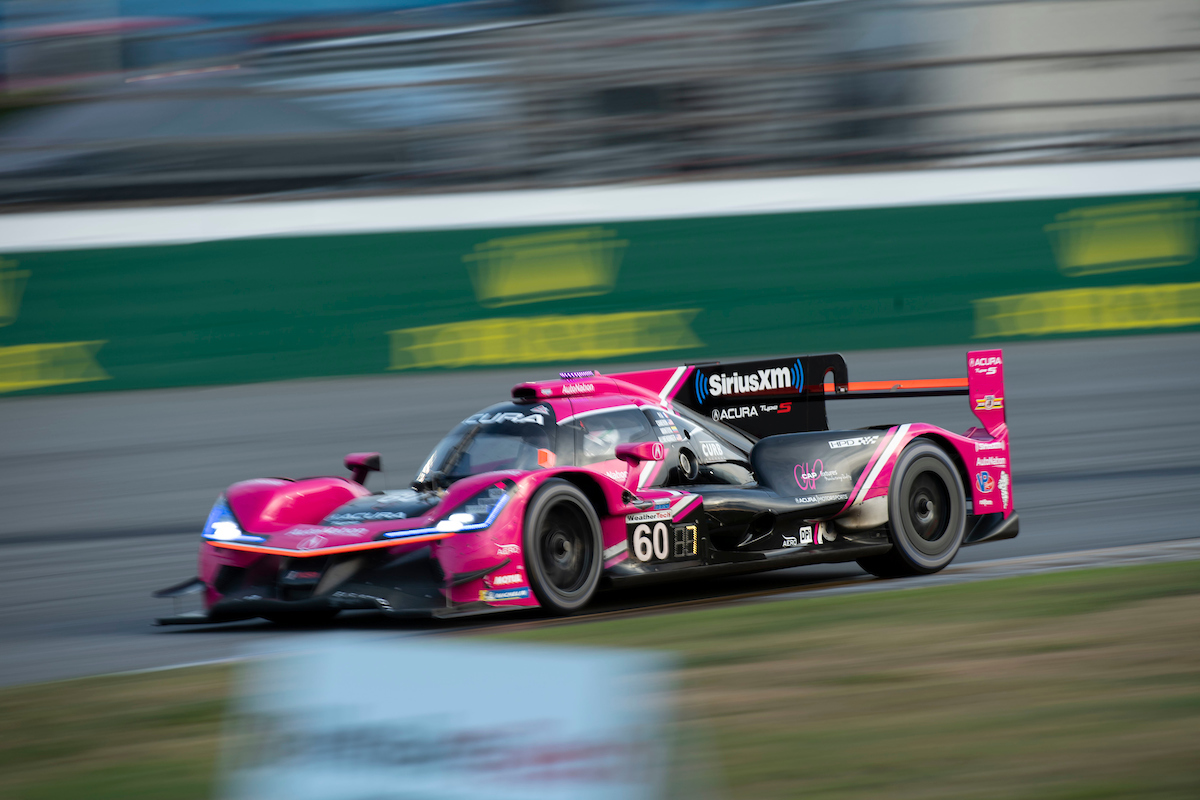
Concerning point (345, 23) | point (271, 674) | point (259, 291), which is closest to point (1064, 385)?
point (259, 291)

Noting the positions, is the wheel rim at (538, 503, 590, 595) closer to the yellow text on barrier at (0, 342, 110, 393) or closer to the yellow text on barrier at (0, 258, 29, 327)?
the yellow text on barrier at (0, 342, 110, 393)

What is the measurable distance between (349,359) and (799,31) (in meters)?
9.07

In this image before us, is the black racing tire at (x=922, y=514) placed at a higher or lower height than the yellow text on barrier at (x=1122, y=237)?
lower

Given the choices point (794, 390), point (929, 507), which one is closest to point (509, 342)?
point (794, 390)

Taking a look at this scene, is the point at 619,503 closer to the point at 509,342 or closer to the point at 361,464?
the point at 361,464

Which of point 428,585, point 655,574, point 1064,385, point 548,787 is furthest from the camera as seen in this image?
point 1064,385

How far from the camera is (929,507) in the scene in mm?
8070

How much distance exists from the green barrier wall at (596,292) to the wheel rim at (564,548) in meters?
8.59

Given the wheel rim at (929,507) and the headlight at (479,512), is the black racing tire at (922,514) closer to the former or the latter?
the wheel rim at (929,507)

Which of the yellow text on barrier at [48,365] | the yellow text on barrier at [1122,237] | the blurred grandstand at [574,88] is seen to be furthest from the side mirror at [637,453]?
the yellow text on barrier at [1122,237]

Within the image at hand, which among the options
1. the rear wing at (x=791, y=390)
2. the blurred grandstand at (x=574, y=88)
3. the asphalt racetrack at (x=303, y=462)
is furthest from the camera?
the blurred grandstand at (x=574, y=88)

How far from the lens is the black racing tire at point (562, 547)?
21.1 ft

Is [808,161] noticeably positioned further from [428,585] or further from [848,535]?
[428,585]

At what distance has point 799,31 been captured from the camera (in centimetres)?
2048
